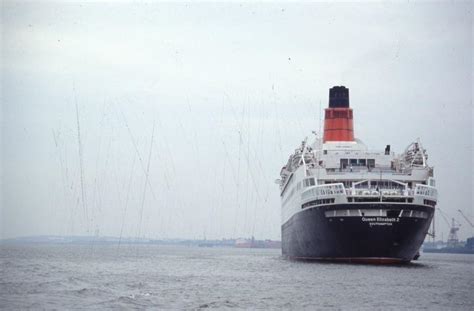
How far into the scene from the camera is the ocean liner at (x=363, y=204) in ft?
214

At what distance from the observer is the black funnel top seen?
96856 mm

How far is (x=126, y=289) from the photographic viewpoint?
4631 centimetres

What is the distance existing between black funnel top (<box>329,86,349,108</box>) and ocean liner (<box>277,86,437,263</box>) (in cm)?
1657

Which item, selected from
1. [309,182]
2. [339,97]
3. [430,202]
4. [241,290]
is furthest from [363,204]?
[339,97]

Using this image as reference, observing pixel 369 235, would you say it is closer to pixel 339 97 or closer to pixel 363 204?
pixel 363 204

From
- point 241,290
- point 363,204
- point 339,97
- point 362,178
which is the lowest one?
point 241,290

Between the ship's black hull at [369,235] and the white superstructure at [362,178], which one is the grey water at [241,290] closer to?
the ship's black hull at [369,235]

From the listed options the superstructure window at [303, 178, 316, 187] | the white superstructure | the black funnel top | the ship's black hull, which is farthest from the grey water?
the black funnel top

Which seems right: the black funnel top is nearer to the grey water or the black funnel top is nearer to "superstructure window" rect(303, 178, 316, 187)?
"superstructure window" rect(303, 178, 316, 187)

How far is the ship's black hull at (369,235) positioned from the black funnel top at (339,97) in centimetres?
2959

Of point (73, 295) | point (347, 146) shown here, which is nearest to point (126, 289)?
point (73, 295)

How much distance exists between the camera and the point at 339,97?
97312 mm

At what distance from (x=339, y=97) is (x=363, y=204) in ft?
112

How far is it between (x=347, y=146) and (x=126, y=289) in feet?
149
